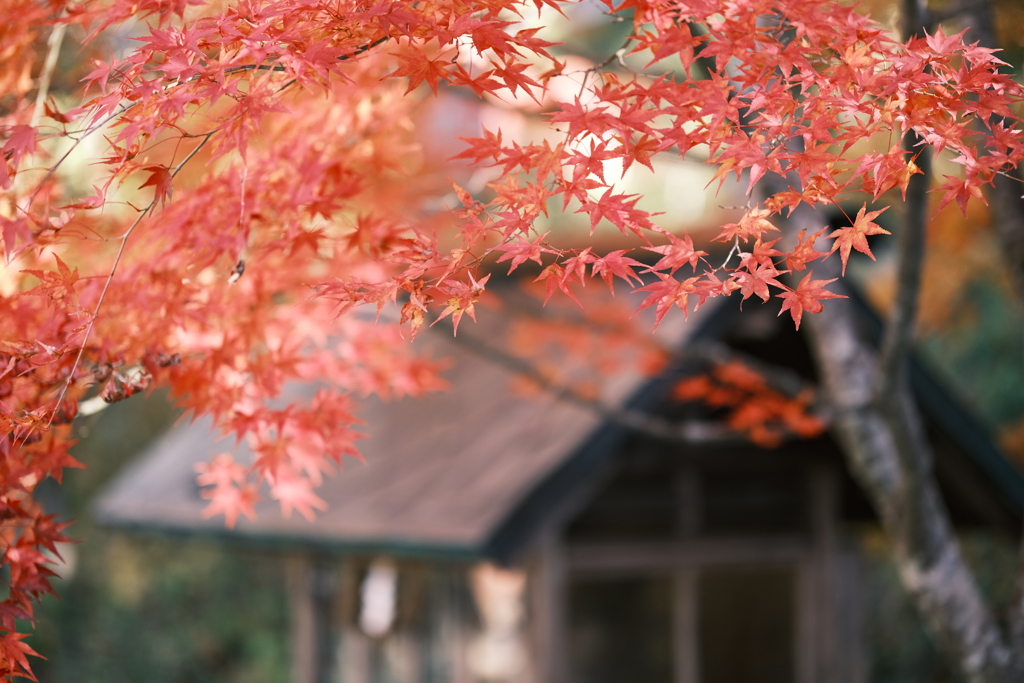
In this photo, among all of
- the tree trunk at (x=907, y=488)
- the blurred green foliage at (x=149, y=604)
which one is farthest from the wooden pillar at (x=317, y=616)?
the blurred green foliage at (x=149, y=604)

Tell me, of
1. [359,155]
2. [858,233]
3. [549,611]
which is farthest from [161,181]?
[549,611]

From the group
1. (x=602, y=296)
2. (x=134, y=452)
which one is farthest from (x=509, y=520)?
(x=134, y=452)

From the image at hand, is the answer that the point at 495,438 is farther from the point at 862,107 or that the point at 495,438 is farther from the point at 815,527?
the point at 862,107

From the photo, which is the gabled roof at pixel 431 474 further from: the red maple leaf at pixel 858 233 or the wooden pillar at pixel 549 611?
the red maple leaf at pixel 858 233

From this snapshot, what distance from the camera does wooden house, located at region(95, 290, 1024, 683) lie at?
4.46m

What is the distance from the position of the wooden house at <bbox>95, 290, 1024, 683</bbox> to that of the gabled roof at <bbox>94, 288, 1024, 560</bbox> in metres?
0.01

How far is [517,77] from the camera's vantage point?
5.34 feet

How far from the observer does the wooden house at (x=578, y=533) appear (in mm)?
4457

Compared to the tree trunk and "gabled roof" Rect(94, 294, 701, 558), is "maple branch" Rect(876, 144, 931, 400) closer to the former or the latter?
the tree trunk

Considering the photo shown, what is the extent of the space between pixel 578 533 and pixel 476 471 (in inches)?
34.1

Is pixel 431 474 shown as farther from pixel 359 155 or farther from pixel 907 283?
pixel 907 283

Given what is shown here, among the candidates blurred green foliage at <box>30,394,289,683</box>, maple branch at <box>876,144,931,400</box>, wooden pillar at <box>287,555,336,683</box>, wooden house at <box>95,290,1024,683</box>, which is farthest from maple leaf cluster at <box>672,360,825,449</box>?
blurred green foliage at <box>30,394,289,683</box>

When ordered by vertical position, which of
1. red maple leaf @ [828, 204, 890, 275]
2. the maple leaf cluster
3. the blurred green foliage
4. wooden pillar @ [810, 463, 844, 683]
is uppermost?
red maple leaf @ [828, 204, 890, 275]

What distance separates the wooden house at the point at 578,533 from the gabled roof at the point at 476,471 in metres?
0.01
